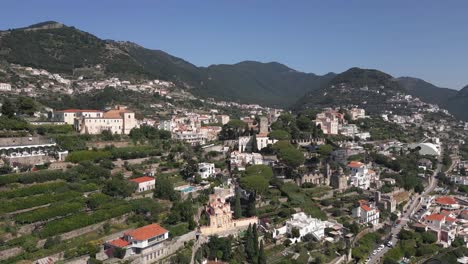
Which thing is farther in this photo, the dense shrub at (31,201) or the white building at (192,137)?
the white building at (192,137)

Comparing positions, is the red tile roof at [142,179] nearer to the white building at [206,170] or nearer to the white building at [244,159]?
the white building at [206,170]

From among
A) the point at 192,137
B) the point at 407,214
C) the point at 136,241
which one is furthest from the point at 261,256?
the point at 192,137

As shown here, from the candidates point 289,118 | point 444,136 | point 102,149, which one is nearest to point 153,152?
point 102,149

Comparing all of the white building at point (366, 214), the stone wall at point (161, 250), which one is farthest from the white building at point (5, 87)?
the white building at point (366, 214)

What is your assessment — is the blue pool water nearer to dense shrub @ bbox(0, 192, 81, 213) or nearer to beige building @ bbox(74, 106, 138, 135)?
dense shrub @ bbox(0, 192, 81, 213)

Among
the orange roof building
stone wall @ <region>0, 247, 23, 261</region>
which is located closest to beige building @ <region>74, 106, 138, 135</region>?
stone wall @ <region>0, 247, 23, 261</region>
